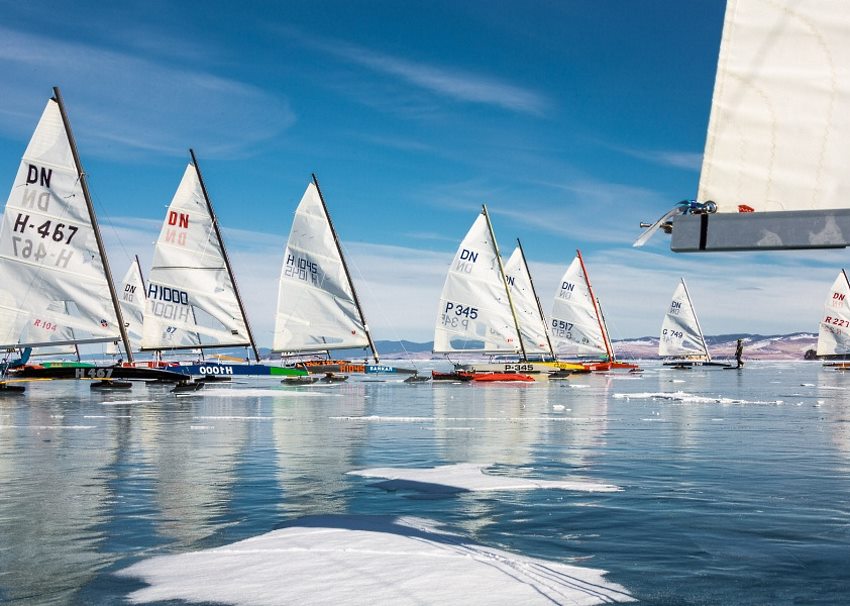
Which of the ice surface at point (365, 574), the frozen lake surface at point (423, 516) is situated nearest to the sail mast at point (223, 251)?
the frozen lake surface at point (423, 516)

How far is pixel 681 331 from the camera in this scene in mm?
108688

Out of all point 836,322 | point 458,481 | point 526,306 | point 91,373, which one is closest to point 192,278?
point 91,373

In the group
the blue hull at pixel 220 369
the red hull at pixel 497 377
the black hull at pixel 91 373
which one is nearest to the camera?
the black hull at pixel 91 373

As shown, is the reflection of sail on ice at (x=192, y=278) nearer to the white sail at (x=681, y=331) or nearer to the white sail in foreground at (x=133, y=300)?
the white sail in foreground at (x=133, y=300)

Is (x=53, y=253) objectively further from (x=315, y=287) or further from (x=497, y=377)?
(x=497, y=377)

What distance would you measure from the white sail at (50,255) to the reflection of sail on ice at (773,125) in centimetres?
3948

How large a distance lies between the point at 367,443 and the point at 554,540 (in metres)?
11.7

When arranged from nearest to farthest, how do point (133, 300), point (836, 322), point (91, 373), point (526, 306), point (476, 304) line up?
point (91, 373) → point (476, 304) → point (526, 306) → point (133, 300) → point (836, 322)

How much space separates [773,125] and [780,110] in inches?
3.6

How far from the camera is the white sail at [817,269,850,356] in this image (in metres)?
101

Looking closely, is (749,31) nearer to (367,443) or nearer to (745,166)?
(745,166)

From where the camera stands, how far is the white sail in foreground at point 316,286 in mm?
56562

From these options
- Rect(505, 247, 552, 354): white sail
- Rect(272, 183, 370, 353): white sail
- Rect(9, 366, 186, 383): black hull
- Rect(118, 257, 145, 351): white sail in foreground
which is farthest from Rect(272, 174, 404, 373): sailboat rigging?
Rect(118, 257, 145, 351): white sail in foreground

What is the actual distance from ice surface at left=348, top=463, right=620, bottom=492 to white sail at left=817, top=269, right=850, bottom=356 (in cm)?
9745
